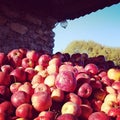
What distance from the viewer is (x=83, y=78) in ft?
9.40

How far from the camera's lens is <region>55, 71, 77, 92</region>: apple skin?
2693 mm

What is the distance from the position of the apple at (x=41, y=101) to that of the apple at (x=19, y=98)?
0.22 feet

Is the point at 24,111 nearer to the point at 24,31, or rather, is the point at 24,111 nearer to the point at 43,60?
the point at 43,60

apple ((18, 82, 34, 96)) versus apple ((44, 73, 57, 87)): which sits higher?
apple ((44, 73, 57, 87))

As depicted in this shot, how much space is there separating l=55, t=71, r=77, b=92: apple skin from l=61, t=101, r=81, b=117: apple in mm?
206

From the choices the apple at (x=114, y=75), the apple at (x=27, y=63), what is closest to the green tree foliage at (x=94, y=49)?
the apple at (x=27, y=63)

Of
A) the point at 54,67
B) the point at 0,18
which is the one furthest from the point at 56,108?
the point at 0,18

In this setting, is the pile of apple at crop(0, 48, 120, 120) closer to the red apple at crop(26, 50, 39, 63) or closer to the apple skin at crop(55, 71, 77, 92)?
the apple skin at crop(55, 71, 77, 92)

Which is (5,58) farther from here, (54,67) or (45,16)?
(45,16)

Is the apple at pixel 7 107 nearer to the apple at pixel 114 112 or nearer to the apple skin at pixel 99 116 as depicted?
the apple skin at pixel 99 116

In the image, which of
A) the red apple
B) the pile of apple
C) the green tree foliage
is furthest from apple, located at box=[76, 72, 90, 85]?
the green tree foliage

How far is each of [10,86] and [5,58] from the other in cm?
78

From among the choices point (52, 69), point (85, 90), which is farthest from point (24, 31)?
point (85, 90)

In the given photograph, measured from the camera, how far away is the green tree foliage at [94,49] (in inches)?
596
